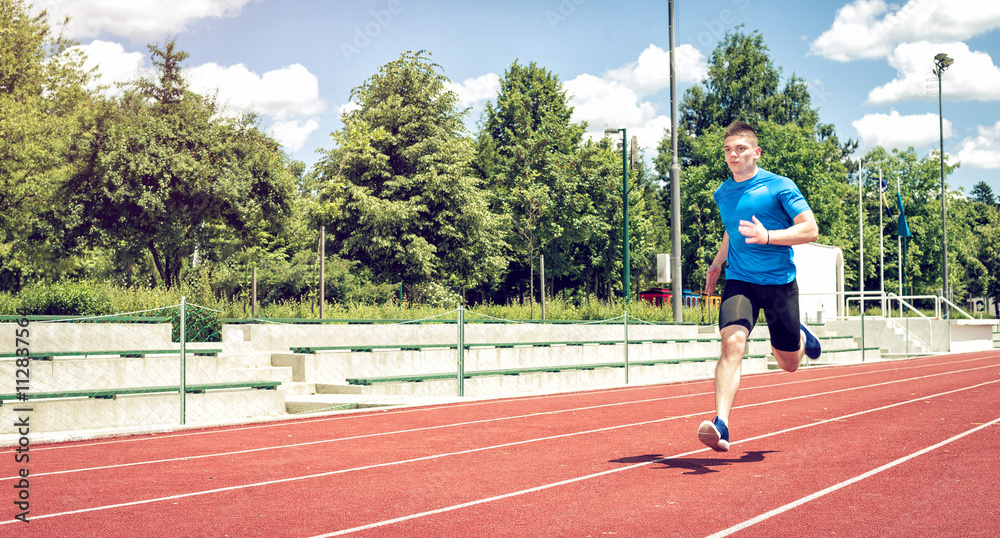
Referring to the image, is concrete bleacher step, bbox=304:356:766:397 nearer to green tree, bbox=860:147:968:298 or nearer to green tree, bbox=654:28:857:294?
green tree, bbox=654:28:857:294

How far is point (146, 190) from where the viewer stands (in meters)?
22.5

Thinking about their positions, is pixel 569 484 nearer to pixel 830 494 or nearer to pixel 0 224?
pixel 830 494

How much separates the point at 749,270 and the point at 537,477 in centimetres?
239

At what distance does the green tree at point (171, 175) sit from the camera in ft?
74.2

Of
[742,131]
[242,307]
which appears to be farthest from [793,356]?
[242,307]

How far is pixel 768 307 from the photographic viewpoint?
21.7 ft

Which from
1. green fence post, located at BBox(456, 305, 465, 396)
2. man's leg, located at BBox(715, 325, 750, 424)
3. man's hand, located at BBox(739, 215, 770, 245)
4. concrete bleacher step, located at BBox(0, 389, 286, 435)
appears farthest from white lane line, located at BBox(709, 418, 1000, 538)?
green fence post, located at BBox(456, 305, 465, 396)

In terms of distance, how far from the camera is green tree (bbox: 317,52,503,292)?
3691 cm

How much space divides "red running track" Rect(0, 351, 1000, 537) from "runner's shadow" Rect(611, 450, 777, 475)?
0.08 feet

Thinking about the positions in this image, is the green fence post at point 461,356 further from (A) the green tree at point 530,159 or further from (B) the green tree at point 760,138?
(B) the green tree at point 760,138

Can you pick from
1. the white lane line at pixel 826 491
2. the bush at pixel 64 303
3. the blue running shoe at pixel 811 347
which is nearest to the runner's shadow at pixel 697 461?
the white lane line at pixel 826 491

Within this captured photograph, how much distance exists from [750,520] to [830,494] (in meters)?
1.11

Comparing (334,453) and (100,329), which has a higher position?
(100,329)

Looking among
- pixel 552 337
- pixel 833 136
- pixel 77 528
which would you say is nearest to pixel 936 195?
pixel 833 136
